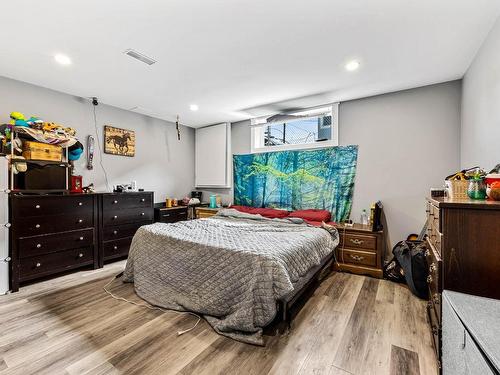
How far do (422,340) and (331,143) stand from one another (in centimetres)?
268

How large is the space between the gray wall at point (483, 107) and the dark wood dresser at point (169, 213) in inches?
171

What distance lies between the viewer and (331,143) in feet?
12.1

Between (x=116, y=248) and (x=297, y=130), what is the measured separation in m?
3.51

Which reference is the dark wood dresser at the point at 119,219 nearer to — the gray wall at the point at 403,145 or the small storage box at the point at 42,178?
the small storage box at the point at 42,178

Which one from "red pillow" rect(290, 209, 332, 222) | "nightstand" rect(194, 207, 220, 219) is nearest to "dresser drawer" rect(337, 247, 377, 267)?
"red pillow" rect(290, 209, 332, 222)

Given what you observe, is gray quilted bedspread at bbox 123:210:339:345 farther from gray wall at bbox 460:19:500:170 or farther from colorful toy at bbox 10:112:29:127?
colorful toy at bbox 10:112:29:127

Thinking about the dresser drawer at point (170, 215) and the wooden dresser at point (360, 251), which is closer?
the wooden dresser at point (360, 251)

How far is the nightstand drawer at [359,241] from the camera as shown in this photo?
2991mm

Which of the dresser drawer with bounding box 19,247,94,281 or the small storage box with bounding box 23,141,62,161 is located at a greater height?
the small storage box with bounding box 23,141,62,161

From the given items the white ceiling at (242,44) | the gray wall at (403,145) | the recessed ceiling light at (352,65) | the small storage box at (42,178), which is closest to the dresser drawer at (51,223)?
the small storage box at (42,178)

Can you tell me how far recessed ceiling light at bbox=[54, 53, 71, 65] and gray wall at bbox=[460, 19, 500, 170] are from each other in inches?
150

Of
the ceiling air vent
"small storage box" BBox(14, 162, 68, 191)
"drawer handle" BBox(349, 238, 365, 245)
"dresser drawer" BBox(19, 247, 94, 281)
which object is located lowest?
"dresser drawer" BBox(19, 247, 94, 281)

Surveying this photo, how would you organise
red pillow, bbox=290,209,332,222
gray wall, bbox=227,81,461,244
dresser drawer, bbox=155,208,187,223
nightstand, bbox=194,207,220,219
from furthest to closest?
nightstand, bbox=194,207,220,219
dresser drawer, bbox=155,208,187,223
red pillow, bbox=290,209,332,222
gray wall, bbox=227,81,461,244

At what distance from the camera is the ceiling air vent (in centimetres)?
228
